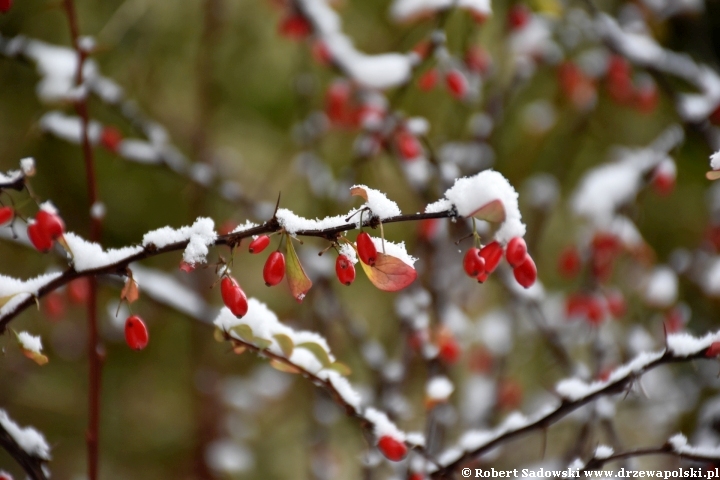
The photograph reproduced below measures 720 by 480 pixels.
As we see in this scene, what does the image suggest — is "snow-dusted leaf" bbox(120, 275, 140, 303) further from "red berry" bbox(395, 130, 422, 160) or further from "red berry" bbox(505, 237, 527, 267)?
"red berry" bbox(395, 130, 422, 160)

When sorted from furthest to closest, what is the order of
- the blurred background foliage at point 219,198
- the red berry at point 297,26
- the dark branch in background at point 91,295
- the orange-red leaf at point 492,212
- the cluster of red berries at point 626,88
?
1. the blurred background foliage at point 219,198
2. the cluster of red berries at point 626,88
3. the red berry at point 297,26
4. the dark branch in background at point 91,295
5. the orange-red leaf at point 492,212

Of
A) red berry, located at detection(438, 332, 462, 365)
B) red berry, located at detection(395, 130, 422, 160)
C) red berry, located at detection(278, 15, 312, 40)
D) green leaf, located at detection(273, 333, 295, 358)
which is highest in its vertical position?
red berry, located at detection(278, 15, 312, 40)

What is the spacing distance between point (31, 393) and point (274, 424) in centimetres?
107

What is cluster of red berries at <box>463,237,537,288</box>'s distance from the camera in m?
0.61

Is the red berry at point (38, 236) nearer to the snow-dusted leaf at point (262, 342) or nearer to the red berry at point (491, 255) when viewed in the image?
the snow-dusted leaf at point (262, 342)

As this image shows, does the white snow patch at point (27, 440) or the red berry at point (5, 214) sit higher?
the red berry at point (5, 214)

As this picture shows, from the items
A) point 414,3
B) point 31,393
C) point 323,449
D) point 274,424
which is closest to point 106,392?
point 31,393

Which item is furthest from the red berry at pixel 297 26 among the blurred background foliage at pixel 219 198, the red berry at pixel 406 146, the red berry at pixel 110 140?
the red berry at pixel 110 140

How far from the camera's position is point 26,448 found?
70 centimetres

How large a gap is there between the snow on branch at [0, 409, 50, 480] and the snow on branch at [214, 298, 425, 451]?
0.29 meters

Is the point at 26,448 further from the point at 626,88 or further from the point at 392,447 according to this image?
the point at 626,88

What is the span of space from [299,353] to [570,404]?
1.26 ft

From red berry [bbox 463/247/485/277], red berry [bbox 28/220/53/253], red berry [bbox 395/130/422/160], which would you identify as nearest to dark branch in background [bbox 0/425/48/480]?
red berry [bbox 28/220/53/253]

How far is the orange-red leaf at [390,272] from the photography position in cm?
63
